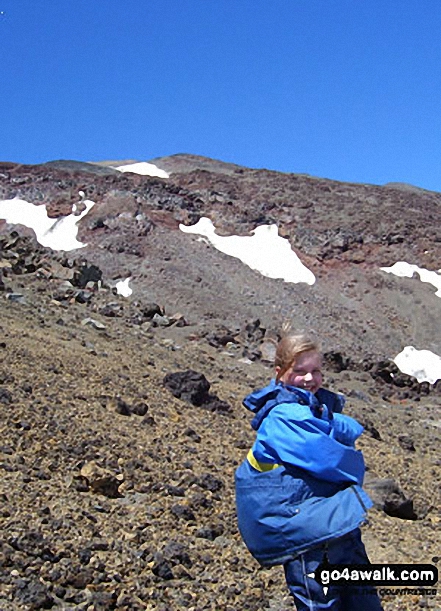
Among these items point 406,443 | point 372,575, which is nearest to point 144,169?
point 406,443

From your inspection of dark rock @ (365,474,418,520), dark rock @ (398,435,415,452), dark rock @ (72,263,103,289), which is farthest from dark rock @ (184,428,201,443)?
dark rock @ (72,263,103,289)

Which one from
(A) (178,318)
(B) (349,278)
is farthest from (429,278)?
(A) (178,318)

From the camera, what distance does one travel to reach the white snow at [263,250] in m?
29.9

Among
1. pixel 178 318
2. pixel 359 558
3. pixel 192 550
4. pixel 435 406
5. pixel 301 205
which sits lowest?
pixel 192 550

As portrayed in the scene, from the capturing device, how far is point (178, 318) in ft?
61.8

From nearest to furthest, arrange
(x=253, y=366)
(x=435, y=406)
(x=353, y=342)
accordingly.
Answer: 1. (x=253, y=366)
2. (x=435, y=406)
3. (x=353, y=342)

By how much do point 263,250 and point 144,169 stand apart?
44.0 ft

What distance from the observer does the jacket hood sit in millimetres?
3463

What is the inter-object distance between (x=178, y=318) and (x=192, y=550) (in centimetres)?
1346

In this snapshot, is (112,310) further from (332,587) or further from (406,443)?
(332,587)

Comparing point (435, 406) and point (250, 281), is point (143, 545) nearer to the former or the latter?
point (435, 406)

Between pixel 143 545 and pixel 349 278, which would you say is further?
pixel 349 278

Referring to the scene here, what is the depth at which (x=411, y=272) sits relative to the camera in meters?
31.4

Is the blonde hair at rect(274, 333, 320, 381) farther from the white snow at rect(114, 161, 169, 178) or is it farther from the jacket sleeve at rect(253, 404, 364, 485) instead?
the white snow at rect(114, 161, 169, 178)
